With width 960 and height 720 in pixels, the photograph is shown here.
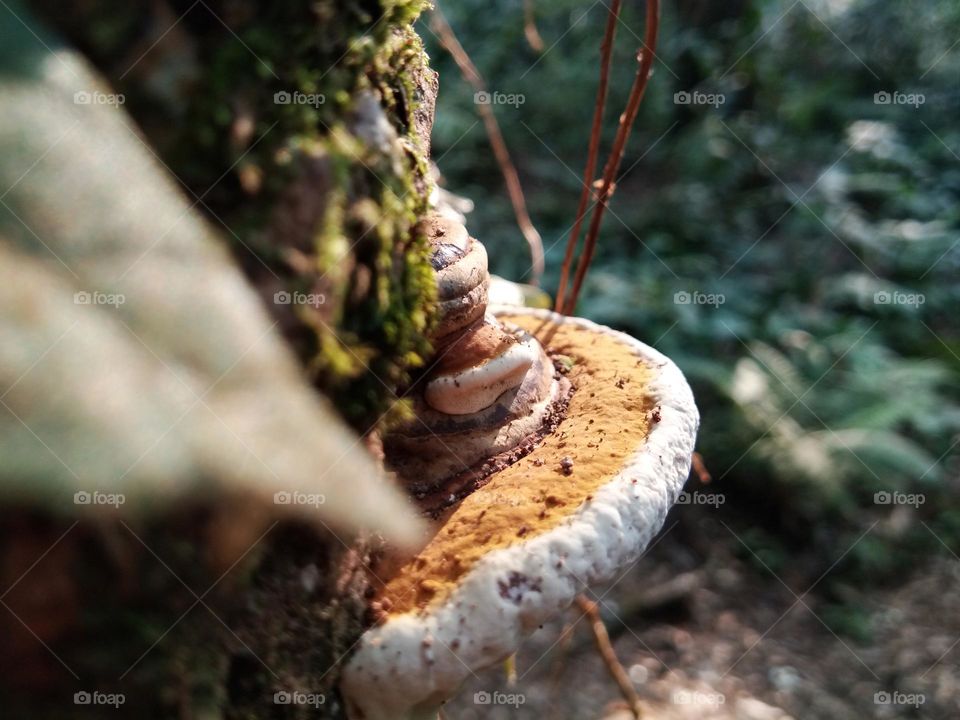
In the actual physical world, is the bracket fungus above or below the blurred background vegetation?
above

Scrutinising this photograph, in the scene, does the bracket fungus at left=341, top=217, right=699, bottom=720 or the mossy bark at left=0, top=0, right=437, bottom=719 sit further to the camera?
the bracket fungus at left=341, top=217, right=699, bottom=720

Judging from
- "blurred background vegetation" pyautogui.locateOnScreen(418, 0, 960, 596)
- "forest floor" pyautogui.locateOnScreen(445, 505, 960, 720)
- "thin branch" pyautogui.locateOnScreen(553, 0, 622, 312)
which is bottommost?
"forest floor" pyautogui.locateOnScreen(445, 505, 960, 720)

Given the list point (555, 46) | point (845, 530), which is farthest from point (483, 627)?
point (555, 46)

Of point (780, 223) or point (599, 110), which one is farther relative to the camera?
point (780, 223)

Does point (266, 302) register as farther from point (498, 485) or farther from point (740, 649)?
point (740, 649)

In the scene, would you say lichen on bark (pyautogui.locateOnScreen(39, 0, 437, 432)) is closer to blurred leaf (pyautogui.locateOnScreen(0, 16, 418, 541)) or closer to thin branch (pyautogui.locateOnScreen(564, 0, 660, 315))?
blurred leaf (pyautogui.locateOnScreen(0, 16, 418, 541))

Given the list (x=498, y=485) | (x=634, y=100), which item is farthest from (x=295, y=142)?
(x=634, y=100)

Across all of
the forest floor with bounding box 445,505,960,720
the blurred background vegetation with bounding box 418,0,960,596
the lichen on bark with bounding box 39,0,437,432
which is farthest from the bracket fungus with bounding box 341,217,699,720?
the blurred background vegetation with bounding box 418,0,960,596
